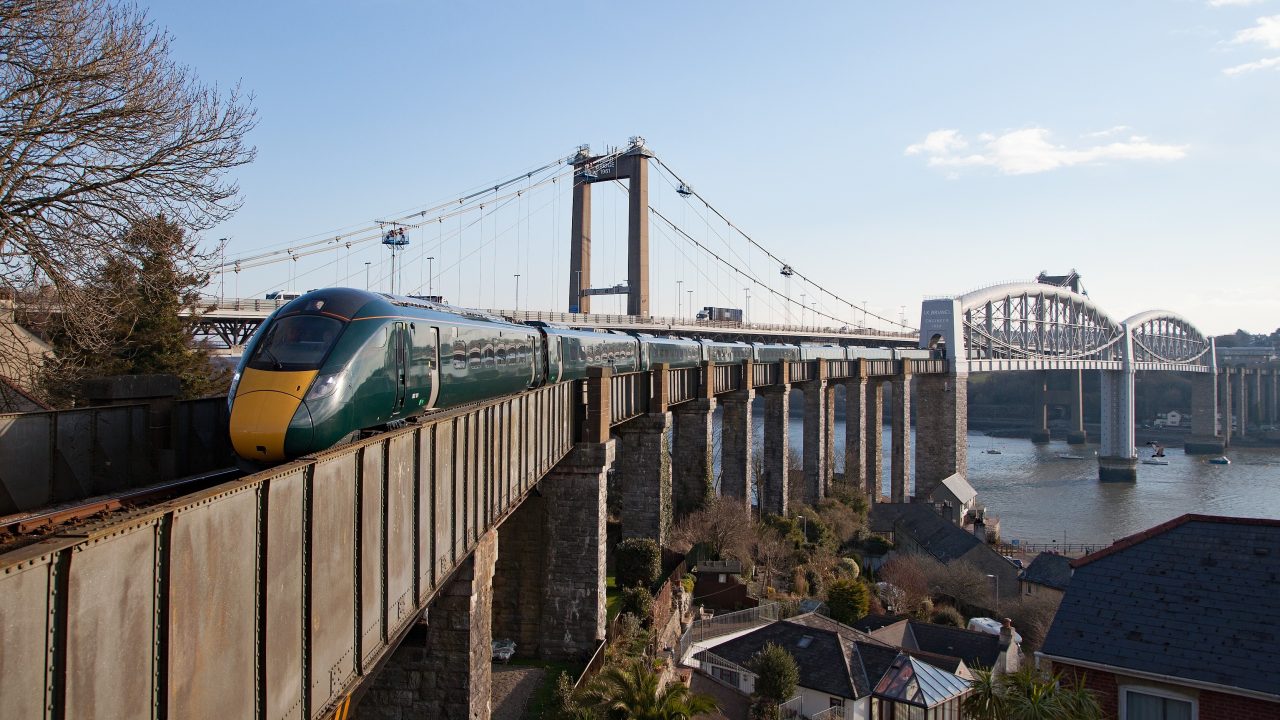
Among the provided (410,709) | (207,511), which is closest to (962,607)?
(410,709)

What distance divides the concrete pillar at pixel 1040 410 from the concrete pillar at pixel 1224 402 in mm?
23758

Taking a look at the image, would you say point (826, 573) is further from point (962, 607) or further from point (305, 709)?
point (305, 709)

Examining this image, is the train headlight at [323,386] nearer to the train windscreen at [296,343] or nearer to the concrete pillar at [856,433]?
the train windscreen at [296,343]

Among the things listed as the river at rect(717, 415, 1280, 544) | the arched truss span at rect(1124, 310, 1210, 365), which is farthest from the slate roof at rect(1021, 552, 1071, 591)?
the arched truss span at rect(1124, 310, 1210, 365)

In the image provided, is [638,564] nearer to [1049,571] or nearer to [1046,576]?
[1046,576]

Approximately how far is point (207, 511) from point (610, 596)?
2082 centimetres

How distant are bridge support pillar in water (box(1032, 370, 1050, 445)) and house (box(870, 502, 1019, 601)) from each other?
88.1 meters

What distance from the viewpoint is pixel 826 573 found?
35.6 metres

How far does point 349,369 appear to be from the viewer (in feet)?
35.3

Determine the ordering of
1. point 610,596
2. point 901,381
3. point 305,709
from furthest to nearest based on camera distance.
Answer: point 901,381 → point 610,596 → point 305,709

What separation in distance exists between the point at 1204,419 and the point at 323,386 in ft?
476

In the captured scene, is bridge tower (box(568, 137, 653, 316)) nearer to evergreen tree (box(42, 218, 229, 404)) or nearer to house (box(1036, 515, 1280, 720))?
evergreen tree (box(42, 218, 229, 404))

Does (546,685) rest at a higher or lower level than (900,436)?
lower

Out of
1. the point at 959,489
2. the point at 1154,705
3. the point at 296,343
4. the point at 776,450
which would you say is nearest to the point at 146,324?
the point at 296,343
